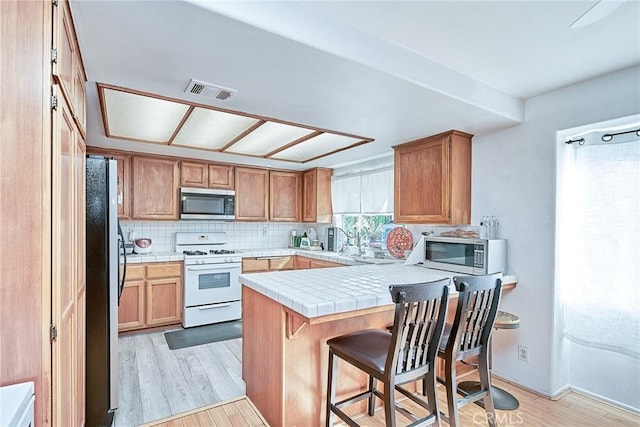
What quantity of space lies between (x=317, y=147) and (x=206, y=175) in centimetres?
179

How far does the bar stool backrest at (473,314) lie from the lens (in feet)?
5.42

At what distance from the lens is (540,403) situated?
7.69 ft

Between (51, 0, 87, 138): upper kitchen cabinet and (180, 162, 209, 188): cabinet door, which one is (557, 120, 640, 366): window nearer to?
(51, 0, 87, 138): upper kitchen cabinet

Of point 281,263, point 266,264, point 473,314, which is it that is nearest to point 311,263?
point 281,263

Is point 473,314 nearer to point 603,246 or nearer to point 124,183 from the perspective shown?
point 603,246

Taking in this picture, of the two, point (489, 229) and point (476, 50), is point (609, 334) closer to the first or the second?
point (489, 229)

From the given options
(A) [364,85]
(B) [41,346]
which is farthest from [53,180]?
(A) [364,85]

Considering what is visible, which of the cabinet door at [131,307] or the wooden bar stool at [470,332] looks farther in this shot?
the cabinet door at [131,307]

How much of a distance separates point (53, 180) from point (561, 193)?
10.2ft

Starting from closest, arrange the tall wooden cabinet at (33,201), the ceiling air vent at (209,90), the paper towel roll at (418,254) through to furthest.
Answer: the tall wooden cabinet at (33,201), the ceiling air vent at (209,90), the paper towel roll at (418,254)

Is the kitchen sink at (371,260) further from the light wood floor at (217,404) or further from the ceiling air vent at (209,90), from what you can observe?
the ceiling air vent at (209,90)

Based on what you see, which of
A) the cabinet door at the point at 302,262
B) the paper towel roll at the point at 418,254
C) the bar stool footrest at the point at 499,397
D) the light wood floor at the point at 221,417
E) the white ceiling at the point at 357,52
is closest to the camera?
the white ceiling at the point at 357,52

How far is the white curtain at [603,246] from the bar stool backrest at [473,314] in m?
1.13

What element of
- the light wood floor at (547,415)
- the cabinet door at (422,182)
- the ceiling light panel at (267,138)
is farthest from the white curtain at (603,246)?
the ceiling light panel at (267,138)
